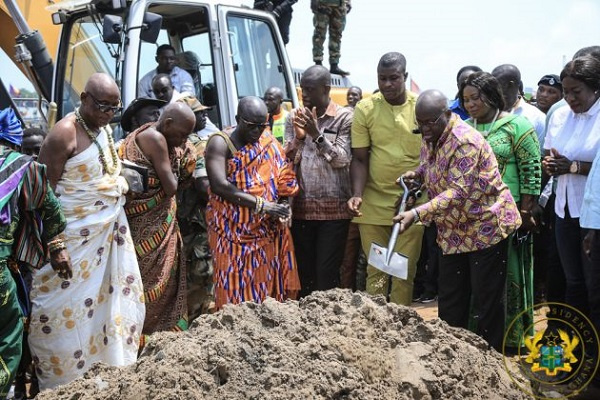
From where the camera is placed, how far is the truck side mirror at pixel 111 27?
6.02 metres

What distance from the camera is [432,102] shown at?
4.09m

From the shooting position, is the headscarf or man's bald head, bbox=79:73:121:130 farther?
man's bald head, bbox=79:73:121:130

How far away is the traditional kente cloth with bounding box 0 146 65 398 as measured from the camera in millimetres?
3449

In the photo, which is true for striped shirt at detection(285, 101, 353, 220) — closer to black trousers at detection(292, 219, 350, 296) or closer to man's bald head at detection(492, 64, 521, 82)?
black trousers at detection(292, 219, 350, 296)

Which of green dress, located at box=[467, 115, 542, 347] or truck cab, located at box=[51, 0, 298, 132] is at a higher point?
truck cab, located at box=[51, 0, 298, 132]

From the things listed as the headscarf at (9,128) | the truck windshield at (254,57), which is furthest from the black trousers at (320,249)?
the truck windshield at (254,57)

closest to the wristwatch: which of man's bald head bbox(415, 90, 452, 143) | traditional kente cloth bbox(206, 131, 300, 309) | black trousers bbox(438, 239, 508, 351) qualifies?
black trousers bbox(438, 239, 508, 351)

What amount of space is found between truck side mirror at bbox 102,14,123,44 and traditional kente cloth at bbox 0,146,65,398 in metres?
2.68

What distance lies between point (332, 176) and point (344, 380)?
8.91ft

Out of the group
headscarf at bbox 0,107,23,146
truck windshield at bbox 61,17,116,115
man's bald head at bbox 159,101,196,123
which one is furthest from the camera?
truck windshield at bbox 61,17,116,115

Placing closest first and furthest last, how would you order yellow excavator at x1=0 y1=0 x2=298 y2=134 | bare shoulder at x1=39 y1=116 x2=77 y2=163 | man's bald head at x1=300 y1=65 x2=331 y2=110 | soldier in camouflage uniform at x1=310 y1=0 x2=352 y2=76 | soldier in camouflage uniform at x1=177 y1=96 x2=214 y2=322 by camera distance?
bare shoulder at x1=39 y1=116 x2=77 y2=163 → man's bald head at x1=300 y1=65 x2=331 y2=110 → soldier in camouflage uniform at x1=177 y1=96 x2=214 y2=322 → yellow excavator at x1=0 y1=0 x2=298 y2=134 → soldier in camouflage uniform at x1=310 y1=0 x2=352 y2=76

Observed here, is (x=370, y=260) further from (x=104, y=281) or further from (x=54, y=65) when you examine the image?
(x=54, y=65)

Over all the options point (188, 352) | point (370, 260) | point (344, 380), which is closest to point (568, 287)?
point (370, 260)

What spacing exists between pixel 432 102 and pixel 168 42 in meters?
4.14
